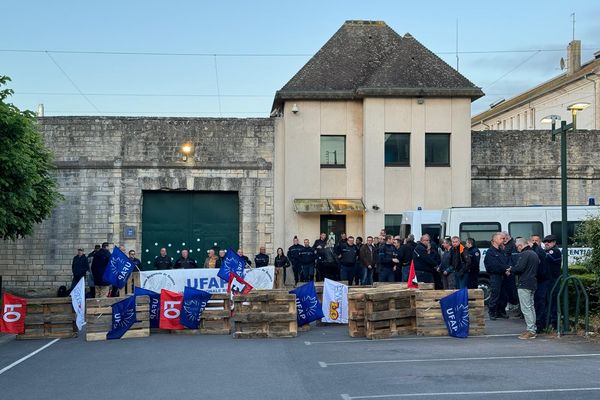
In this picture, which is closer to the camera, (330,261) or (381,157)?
(330,261)

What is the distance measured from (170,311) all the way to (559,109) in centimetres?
4313

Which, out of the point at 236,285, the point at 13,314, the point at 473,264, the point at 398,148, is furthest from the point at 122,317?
the point at 398,148

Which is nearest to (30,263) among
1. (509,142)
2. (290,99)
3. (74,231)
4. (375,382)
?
(74,231)

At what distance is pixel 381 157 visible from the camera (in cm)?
3170

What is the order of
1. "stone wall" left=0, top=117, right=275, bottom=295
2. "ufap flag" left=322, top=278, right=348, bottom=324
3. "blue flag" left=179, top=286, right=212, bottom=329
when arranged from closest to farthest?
"blue flag" left=179, top=286, right=212, bottom=329 → "ufap flag" left=322, top=278, right=348, bottom=324 → "stone wall" left=0, top=117, right=275, bottom=295

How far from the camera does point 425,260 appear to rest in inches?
888

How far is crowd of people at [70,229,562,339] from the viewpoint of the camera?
16672mm

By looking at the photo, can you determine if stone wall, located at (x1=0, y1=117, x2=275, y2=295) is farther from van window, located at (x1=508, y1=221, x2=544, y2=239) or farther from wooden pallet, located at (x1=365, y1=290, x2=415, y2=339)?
wooden pallet, located at (x1=365, y1=290, x2=415, y2=339)

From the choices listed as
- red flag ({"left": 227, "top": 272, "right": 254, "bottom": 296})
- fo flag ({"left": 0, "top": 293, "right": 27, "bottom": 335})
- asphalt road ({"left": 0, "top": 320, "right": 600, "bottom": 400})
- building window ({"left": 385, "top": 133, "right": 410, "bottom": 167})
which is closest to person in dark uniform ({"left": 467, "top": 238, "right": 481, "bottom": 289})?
asphalt road ({"left": 0, "top": 320, "right": 600, "bottom": 400})

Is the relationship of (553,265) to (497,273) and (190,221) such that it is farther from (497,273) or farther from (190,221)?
(190,221)

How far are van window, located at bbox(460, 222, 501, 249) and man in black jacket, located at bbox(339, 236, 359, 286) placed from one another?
3.13 meters

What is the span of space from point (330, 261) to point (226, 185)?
21.9ft

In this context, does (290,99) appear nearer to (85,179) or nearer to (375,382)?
(85,179)

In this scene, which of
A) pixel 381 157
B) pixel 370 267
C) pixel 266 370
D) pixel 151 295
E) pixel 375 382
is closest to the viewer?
pixel 375 382
